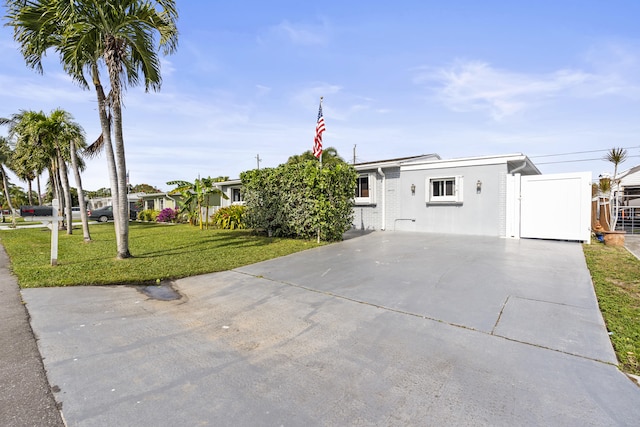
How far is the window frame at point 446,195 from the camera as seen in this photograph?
1165 cm

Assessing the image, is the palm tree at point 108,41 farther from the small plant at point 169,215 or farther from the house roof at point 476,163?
the small plant at point 169,215

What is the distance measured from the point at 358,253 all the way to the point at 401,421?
20.9ft

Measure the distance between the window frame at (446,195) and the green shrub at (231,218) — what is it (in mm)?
9128

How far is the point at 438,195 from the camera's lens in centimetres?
1240

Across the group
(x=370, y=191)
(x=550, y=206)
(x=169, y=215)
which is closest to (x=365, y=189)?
(x=370, y=191)

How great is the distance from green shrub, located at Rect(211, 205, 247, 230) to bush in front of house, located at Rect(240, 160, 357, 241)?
3.72 metres

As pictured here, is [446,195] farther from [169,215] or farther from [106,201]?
[106,201]

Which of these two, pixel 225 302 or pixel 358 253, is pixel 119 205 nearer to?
pixel 225 302

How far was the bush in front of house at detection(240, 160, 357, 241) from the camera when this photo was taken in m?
10.2

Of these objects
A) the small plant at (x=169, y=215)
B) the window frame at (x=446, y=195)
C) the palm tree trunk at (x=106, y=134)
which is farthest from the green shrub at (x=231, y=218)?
the window frame at (x=446, y=195)

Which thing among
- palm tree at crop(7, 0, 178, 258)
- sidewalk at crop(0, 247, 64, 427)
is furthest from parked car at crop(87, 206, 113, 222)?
sidewalk at crop(0, 247, 64, 427)

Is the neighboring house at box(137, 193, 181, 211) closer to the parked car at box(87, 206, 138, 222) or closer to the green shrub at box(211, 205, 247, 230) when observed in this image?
the parked car at box(87, 206, 138, 222)

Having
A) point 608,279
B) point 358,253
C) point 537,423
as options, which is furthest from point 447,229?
point 537,423

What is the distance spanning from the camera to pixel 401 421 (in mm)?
1996
